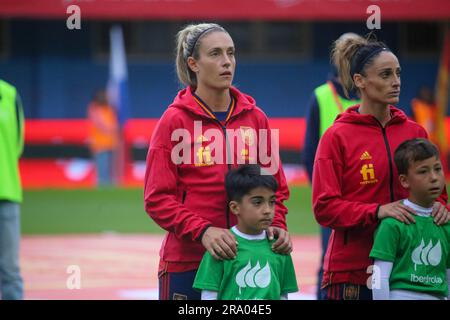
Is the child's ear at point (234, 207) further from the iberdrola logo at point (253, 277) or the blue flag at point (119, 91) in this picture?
the blue flag at point (119, 91)

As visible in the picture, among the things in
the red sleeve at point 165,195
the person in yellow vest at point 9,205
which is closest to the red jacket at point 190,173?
the red sleeve at point 165,195

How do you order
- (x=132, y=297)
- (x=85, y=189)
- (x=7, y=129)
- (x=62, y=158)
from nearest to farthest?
1. (x=7, y=129)
2. (x=132, y=297)
3. (x=85, y=189)
4. (x=62, y=158)

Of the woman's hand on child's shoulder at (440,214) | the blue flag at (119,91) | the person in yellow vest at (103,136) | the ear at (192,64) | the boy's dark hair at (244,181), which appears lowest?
the woman's hand on child's shoulder at (440,214)

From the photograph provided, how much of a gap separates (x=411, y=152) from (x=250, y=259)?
965mm

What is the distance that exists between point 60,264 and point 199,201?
7111 mm

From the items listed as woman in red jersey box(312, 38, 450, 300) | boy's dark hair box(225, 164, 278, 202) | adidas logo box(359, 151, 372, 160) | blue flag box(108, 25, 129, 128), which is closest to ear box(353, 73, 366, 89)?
woman in red jersey box(312, 38, 450, 300)

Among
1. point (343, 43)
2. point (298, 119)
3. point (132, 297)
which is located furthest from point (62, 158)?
point (343, 43)

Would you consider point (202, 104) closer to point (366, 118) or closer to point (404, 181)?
point (366, 118)

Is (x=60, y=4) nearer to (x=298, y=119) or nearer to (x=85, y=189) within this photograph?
(x=85, y=189)

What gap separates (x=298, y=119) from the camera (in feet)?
80.1

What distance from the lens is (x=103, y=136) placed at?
72.2ft

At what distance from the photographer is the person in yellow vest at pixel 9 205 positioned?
7570mm

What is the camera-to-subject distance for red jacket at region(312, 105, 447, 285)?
17.0 feet

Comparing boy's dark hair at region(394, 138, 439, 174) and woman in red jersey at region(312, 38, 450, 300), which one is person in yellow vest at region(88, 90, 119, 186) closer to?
woman in red jersey at region(312, 38, 450, 300)
